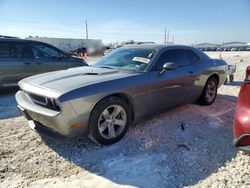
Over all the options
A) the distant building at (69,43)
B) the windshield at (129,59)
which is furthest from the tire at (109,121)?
the distant building at (69,43)

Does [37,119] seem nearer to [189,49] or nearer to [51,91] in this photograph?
[51,91]

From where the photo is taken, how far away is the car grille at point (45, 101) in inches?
119

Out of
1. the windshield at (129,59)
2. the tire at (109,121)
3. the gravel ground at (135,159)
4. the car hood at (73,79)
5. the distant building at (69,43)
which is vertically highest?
the distant building at (69,43)

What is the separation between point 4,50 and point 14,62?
0.43 m

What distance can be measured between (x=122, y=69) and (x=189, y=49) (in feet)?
6.28

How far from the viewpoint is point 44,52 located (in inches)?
285

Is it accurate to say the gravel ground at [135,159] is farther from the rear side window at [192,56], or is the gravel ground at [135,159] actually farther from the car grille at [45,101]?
the rear side window at [192,56]

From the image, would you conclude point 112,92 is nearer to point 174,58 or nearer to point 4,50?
point 174,58

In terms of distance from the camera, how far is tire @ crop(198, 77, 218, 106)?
5422 millimetres

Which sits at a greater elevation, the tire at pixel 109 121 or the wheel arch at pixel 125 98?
the wheel arch at pixel 125 98

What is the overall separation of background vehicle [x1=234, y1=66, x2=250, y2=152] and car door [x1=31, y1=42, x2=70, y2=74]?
5.69m

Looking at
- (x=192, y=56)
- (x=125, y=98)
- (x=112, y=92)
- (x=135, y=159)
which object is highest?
(x=192, y=56)

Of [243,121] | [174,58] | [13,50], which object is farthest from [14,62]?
[243,121]

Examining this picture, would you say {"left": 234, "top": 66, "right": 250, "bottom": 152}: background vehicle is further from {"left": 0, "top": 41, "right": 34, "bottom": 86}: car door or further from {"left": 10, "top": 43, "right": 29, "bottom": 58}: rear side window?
{"left": 10, "top": 43, "right": 29, "bottom": 58}: rear side window
